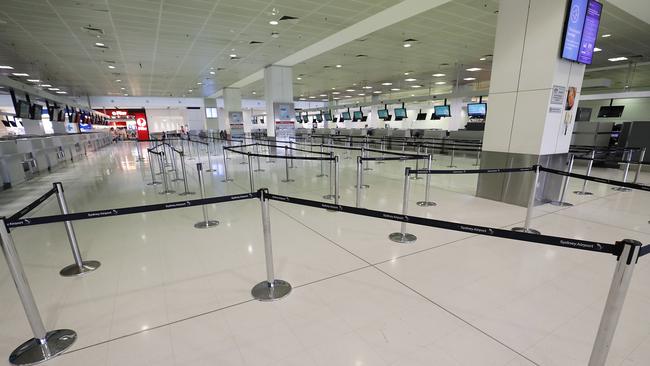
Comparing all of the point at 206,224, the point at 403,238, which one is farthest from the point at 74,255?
the point at 403,238

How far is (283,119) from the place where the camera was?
14898 mm

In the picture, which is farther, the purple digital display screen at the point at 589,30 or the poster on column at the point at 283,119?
the poster on column at the point at 283,119

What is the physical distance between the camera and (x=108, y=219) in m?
5.14

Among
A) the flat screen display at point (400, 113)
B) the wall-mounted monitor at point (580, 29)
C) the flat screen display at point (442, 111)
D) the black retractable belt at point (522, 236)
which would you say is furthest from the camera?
the flat screen display at point (400, 113)

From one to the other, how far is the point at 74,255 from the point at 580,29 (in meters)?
8.21

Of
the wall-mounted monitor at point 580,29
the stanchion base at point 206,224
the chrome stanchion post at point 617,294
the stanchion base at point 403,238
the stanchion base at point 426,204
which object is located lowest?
Answer: the stanchion base at point 426,204

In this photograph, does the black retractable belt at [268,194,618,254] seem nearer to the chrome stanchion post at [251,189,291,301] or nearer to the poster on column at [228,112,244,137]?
the chrome stanchion post at [251,189,291,301]

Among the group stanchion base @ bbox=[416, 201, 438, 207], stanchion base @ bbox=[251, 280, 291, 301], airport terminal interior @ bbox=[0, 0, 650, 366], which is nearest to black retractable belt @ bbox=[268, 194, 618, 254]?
airport terminal interior @ bbox=[0, 0, 650, 366]

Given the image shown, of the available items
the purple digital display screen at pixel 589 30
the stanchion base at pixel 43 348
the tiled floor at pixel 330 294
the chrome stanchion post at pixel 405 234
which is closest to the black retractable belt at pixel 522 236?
the tiled floor at pixel 330 294

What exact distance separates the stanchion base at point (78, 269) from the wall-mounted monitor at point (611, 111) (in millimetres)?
23665

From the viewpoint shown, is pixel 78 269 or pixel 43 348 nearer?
pixel 43 348

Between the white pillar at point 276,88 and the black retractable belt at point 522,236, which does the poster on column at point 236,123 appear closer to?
the white pillar at point 276,88

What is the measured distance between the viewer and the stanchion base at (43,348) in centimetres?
204

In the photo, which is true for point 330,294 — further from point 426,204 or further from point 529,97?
point 529,97
